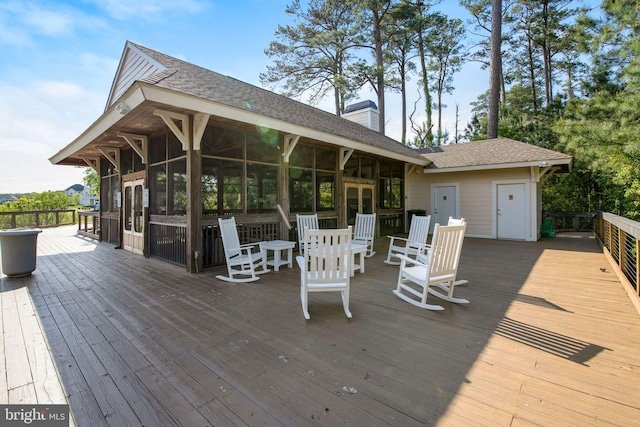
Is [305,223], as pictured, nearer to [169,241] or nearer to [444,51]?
[169,241]

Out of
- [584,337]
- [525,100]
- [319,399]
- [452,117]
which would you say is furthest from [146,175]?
[452,117]

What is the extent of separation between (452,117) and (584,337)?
92.4ft

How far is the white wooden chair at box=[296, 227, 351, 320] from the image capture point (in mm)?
2816

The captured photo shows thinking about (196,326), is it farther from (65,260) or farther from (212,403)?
(65,260)

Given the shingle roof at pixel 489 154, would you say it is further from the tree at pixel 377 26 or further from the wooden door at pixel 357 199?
the tree at pixel 377 26

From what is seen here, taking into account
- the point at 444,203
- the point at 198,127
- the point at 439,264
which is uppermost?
the point at 198,127

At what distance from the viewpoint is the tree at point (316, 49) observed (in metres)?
14.5

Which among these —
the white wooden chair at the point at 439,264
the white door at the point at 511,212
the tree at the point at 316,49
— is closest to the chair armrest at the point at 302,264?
the white wooden chair at the point at 439,264

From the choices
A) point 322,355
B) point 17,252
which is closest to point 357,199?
point 322,355

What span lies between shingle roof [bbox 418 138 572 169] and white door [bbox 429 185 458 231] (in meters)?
1.05

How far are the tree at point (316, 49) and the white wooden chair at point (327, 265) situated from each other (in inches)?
557

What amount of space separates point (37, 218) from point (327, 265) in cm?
1566

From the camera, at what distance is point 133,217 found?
6.79 meters

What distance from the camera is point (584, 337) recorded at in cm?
242
